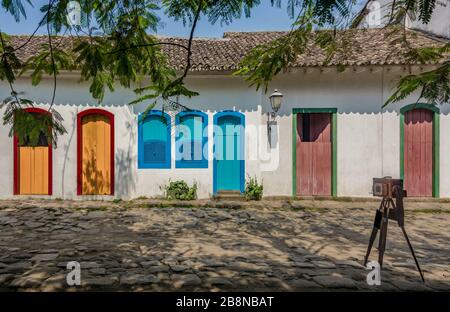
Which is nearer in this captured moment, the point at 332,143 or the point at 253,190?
the point at 253,190

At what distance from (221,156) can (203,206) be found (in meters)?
1.84

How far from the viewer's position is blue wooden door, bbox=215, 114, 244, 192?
32.2 feet

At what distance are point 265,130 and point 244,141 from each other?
80cm

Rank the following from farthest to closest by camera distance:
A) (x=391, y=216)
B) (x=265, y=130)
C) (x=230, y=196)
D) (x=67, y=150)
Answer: (x=265, y=130) → (x=67, y=150) → (x=230, y=196) → (x=391, y=216)

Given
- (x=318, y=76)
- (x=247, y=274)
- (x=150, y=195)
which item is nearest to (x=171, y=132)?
(x=150, y=195)

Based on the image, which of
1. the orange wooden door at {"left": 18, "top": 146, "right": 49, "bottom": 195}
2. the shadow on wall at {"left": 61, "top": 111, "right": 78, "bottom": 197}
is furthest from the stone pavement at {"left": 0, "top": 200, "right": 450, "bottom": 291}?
the shadow on wall at {"left": 61, "top": 111, "right": 78, "bottom": 197}

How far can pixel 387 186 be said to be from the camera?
395 centimetres

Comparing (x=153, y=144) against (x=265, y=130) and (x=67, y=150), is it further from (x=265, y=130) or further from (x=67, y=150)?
(x=265, y=130)

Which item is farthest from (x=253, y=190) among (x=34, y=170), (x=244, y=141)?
(x=34, y=170)

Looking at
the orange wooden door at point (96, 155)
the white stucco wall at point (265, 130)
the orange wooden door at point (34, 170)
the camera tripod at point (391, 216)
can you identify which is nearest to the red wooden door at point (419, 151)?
the white stucco wall at point (265, 130)

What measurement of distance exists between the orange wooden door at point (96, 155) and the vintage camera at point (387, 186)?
26.6 feet

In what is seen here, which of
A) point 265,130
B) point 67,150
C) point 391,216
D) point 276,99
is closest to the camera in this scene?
point 391,216

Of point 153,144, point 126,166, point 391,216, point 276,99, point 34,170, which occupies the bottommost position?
point 391,216

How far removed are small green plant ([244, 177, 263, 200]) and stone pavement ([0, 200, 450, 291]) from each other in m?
0.88
